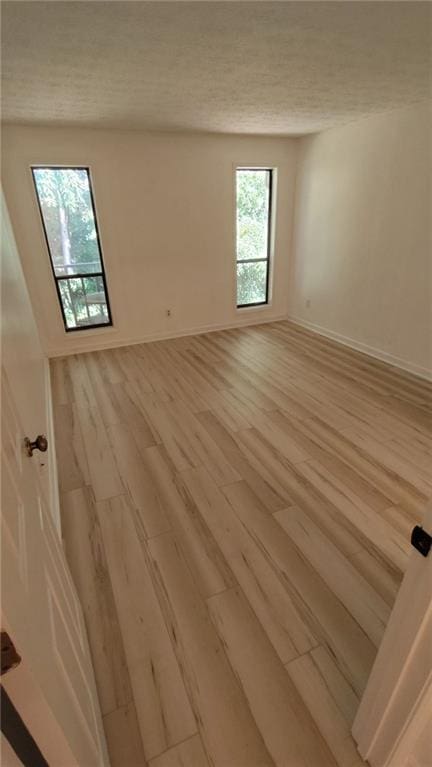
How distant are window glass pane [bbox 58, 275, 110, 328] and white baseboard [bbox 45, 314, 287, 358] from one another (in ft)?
0.82

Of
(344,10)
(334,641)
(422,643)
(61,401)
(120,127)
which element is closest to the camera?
(422,643)

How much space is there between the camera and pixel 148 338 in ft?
15.5

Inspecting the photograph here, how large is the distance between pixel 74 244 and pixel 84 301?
2.17 ft

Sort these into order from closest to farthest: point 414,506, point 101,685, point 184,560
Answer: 1. point 101,685
2. point 184,560
3. point 414,506

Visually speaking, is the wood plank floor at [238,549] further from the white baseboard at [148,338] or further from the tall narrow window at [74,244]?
the tall narrow window at [74,244]

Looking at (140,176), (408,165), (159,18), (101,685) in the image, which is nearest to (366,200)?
(408,165)

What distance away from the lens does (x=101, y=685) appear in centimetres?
126

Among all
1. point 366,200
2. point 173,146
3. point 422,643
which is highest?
point 173,146

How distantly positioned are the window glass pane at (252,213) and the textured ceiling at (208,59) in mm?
1352

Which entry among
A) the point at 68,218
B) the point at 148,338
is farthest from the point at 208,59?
the point at 148,338

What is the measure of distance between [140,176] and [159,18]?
2.60 metres

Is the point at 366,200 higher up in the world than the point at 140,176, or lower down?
lower down

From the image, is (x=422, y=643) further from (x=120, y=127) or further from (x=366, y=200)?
(x=120, y=127)

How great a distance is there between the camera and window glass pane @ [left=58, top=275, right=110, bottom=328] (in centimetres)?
418
